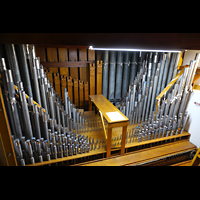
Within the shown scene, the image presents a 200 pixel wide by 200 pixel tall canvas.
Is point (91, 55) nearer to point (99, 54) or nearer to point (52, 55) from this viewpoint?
point (99, 54)

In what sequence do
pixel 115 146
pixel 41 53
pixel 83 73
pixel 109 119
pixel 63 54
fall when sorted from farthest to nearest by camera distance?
pixel 83 73, pixel 63 54, pixel 41 53, pixel 115 146, pixel 109 119

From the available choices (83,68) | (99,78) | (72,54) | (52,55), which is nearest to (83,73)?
(83,68)

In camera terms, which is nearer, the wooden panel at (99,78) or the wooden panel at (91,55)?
the wooden panel at (91,55)

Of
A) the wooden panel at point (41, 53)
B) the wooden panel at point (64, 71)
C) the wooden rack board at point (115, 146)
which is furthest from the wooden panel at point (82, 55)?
the wooden rack board at point (115, 146)

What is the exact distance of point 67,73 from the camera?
11.4ft

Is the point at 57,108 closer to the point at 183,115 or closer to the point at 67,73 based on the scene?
the point at 67,73

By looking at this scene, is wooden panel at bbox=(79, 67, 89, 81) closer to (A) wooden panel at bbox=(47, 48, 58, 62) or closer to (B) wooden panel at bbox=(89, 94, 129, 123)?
(B) wooden panel at bbox=(89, 94, 129, 123)

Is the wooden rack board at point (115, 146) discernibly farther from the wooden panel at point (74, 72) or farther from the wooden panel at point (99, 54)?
the wooden panel at point (99, 54)

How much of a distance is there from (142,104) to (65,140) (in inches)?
77.1
